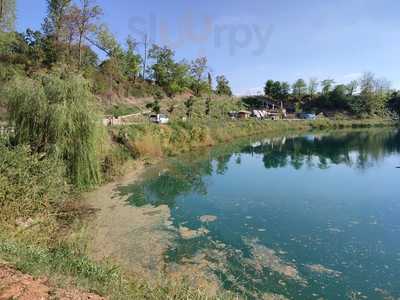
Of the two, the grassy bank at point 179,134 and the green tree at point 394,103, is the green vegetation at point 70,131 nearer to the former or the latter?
the grassy bank at point 179,134

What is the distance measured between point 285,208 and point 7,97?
41.1 feet

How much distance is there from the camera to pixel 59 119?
13.7 m

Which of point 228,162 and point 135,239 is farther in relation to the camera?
point 228,162

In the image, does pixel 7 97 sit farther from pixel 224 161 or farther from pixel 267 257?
pixel 224 161

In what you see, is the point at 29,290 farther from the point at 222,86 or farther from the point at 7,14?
the point at 222,86

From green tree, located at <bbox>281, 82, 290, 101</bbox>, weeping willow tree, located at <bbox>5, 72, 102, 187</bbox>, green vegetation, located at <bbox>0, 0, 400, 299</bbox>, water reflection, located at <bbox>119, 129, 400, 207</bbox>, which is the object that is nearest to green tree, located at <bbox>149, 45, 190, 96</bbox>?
green vegetation, located at <bbox>0, 0, 400, 299</bbox>

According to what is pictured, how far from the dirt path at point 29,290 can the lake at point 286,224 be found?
411cm

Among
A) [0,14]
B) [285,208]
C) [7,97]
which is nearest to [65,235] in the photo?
[7,97]

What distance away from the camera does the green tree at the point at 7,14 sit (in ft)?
104

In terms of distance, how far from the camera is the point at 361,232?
12.2 metres

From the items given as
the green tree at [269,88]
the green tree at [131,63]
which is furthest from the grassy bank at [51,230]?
the green tree at [269,88]

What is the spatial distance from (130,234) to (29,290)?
20.9ft

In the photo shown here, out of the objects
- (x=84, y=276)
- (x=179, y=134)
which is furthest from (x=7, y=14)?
(x=84, y=276)

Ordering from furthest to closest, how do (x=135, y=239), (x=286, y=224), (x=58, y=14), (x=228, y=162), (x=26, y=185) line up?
1. (x=58, y=14)
2. (x=228, y=162)
3. (x=286, y=224)
4. (x=135, y=239)
5. (x=26, y=185)
